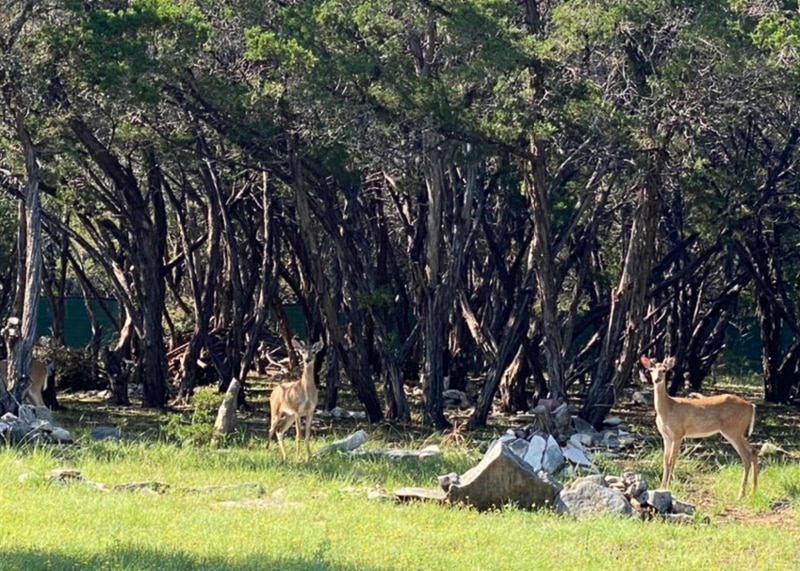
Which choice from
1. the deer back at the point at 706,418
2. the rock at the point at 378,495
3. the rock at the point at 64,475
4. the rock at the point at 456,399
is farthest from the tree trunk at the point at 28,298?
the rock at the point at 456,399

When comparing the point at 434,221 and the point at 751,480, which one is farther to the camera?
the point at 434,221

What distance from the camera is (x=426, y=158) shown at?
746 inches

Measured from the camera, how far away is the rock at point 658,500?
37.8 ft

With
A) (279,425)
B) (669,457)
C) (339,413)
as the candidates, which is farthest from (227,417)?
(669,457)

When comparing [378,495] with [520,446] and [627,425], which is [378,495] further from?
[627,425]

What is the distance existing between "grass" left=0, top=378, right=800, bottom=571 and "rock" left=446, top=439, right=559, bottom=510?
0.20 m

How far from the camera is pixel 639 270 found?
19.0 metres

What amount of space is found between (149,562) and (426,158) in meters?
11.2

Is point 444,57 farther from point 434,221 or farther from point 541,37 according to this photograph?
point 434,221

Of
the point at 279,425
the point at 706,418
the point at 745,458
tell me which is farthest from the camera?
the point at 279,425

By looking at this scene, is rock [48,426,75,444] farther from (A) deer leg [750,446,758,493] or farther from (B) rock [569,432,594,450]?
(A) deer leg [750,446,758,493]

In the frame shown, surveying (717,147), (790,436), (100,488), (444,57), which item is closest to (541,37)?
(444,57)

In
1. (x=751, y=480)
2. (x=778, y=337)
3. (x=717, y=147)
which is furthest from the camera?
(x=778, y=337)

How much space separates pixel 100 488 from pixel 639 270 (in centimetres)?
967
